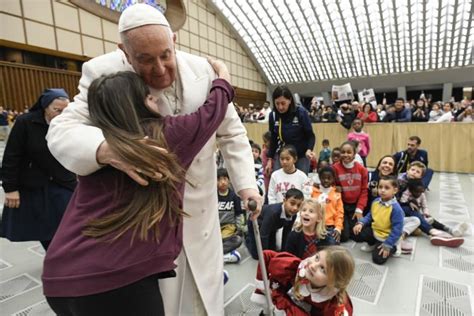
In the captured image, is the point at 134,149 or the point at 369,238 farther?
the point at 369,238

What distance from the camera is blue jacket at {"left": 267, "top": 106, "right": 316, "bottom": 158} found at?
354 centimetres

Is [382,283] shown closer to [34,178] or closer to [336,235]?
[336,235]

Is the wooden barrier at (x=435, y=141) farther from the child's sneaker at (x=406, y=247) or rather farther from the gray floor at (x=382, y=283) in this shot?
the child's sneaker at (x=406, y=247)

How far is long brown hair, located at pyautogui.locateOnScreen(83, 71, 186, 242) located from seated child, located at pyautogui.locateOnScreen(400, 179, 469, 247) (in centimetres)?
332

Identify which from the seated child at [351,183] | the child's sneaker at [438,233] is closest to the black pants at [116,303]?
the seated child at [351,183]

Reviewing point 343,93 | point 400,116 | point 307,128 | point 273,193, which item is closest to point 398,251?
point 273,193

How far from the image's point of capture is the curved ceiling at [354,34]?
20.6 meters

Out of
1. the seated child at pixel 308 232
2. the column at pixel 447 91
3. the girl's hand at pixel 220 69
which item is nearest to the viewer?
the girl's hand at pixel 220 69

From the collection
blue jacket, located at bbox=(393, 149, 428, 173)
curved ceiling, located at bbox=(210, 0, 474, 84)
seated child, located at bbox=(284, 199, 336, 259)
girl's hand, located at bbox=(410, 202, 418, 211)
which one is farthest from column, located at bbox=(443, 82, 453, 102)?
seated child, located at bbox=(284, 199, 336, 259)

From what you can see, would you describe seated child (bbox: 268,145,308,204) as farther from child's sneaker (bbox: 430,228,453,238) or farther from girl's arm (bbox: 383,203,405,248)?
child's sneaker (bbox: 430,228,453,238)

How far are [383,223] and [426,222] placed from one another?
2.41ft

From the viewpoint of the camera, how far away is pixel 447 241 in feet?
9.93

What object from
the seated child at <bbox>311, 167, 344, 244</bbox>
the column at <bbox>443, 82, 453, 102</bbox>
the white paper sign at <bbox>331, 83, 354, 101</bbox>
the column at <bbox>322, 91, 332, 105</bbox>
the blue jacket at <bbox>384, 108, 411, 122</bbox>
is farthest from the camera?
the column at <bbox>322, 91, 332, 105</bbox>

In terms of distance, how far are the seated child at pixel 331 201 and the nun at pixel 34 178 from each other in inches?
98.8
